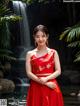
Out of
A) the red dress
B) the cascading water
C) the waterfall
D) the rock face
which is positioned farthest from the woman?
the waterfall

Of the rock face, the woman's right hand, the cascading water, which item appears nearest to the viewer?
the woman's right hand

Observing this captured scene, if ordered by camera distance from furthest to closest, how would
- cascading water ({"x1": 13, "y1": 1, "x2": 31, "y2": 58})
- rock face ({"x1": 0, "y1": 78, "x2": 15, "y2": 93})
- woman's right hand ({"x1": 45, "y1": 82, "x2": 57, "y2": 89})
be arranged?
1. cascading water ({"x1": 13, "y1": 1, "x2": 31, "y2": 58})
2. rock face ({"x1": 0, "y1": 78, "x2": 15, "y2": 93})
3. woman's right hand ({"x1": 45, "y1": 82, "x2": 57, "y2": 89})

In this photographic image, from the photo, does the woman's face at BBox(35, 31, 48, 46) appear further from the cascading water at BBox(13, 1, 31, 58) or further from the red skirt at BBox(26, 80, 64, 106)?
the cascading water at BBox(13, 1, 31, 58)

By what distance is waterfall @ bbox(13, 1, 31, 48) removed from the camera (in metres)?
22.1

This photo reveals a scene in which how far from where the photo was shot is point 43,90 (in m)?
4.88

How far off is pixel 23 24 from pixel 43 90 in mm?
17625

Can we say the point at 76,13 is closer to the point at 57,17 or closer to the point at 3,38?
the point at 57,17

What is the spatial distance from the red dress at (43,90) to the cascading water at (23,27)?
663 inches

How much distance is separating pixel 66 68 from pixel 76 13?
8.86ft

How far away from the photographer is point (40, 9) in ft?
74.4

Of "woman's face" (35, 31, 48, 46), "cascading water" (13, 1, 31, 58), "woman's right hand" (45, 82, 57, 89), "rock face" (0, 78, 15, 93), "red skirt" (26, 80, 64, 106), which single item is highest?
"cascading water" (13, 1, 31, 58)

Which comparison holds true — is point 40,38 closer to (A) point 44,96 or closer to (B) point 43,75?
(B) point 43,75

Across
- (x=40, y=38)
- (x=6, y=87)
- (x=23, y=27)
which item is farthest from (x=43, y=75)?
(x=23, y=27)

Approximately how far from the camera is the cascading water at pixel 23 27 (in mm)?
22047
